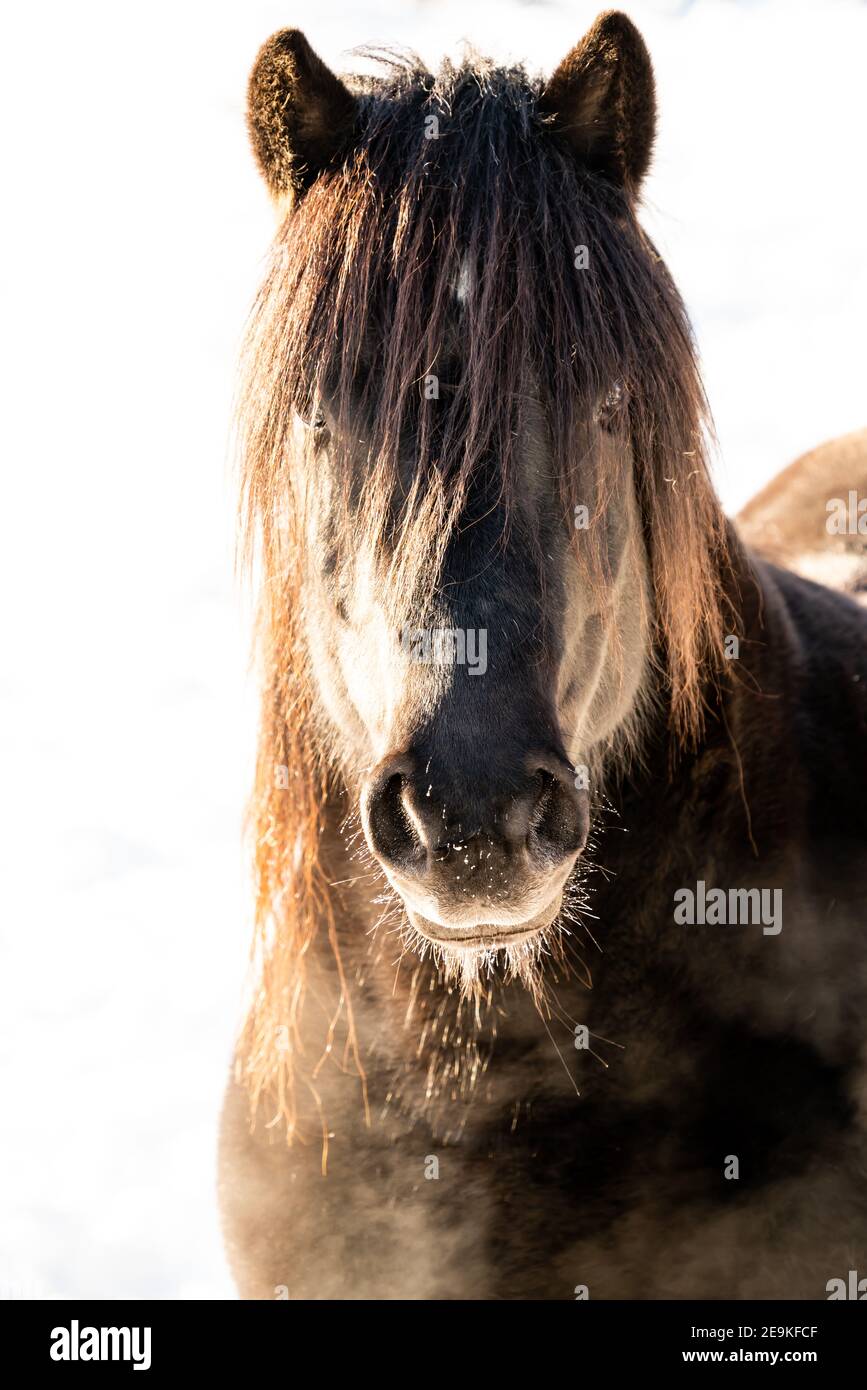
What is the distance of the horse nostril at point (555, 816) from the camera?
1.92m

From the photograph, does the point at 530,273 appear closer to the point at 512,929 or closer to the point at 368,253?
the point at 368,253

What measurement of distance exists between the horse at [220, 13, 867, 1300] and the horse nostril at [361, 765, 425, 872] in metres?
0.28

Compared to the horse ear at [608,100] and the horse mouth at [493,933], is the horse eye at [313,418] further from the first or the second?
the horse mouth at [493,933]

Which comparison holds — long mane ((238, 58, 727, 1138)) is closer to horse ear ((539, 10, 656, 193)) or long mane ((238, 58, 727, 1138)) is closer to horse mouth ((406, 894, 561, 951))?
horse ear ((539, 10, 656, 193))

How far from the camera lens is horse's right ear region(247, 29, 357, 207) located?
244 cm

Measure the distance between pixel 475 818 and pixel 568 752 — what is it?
A: 1.46 feet

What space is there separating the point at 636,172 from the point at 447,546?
109 cm

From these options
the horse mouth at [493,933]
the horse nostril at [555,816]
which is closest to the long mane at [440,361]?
the horse nostril at [555,816]

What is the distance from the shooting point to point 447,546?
2.08 meters

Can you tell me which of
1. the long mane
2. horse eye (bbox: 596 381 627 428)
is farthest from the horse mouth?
horse eye (bbox: 596 381 627 428)

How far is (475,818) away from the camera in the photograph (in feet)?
6.07

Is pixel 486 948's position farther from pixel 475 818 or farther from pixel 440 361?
pixel 440 361

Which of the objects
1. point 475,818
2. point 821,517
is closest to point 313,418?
point 475,818
